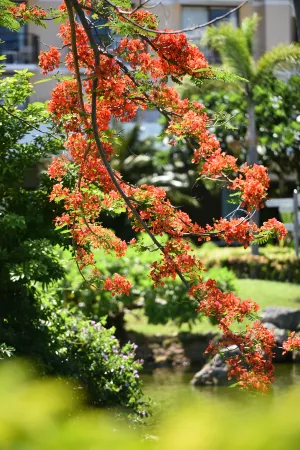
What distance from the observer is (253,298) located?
20219 mm

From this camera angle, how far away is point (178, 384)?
1422cm

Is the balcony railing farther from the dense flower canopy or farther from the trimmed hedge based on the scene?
the dense flower canopy

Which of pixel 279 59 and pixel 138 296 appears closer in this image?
pixel 138 296

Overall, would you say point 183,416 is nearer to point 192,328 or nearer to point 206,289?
point 206,289

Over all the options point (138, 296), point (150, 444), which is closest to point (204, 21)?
point (138, 296)

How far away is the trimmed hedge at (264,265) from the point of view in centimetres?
2278

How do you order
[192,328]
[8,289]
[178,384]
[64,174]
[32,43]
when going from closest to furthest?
[64,174]
[8,289]
[178,384]
[192,328]
[32,43]

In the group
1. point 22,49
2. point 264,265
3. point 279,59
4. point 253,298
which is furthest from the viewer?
point 22,49

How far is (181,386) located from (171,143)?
7687 millimetres

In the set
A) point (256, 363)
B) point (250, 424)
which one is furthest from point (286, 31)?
point (250, 424)

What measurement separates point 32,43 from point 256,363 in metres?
28.1

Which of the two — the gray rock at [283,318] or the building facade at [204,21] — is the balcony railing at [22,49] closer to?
the building facade at [204,21]

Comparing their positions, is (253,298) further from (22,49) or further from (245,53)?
(22,49)

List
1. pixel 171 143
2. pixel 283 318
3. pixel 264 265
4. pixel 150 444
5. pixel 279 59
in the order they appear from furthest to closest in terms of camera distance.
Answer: pixel 279 59 < pixel 264 265 < pixel 283 318 < pixel 171 143 < pixel 150 444
